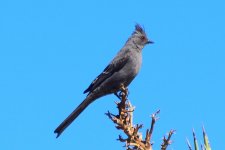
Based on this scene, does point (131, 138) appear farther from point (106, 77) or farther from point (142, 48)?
point (142, 48)

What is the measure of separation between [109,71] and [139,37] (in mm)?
1188

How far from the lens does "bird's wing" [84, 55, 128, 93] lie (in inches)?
311

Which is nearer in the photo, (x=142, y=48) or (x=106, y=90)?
(x=106, y=90)

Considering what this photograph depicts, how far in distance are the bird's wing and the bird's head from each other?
0.69 metres

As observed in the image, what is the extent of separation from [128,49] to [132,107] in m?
4.56

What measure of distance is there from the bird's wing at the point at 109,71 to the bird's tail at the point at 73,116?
25 cm

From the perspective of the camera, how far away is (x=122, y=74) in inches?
310

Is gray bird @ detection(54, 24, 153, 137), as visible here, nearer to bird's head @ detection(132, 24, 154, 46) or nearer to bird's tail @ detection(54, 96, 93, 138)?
bird's tail @ detection(54, 96, 93, 138)

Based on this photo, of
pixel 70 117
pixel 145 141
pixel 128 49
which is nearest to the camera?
pixel 145 141

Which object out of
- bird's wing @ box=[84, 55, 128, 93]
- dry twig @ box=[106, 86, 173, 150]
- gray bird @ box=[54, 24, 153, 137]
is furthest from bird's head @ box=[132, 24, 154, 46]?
dry twig @ box=[106, 86, 173, 150]

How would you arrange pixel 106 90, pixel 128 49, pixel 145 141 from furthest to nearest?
pixel 128 49
pixel 106 90
pixel 145 141

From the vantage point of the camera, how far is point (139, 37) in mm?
8859

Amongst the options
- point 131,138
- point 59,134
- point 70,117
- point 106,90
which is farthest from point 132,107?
point 106,90

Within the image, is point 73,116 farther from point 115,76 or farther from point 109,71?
point 109,71
